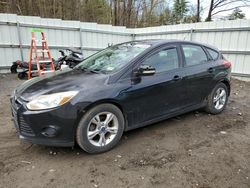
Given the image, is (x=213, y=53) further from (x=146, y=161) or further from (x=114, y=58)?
(x=146, y=161)

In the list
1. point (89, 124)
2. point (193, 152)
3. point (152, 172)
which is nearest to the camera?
point (152, 172)

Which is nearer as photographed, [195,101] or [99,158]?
[99,158]

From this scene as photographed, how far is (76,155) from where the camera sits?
2.88 meters

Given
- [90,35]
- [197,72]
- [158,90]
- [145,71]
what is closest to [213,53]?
[197,72]

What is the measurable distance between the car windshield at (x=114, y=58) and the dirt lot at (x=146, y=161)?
116 cm

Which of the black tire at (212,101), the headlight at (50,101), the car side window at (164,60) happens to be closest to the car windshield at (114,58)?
the car side window at (164,60)

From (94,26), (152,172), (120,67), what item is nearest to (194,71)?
(120,67)

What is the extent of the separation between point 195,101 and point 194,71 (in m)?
0.58

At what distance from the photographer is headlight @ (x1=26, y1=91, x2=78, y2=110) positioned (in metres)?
2.58

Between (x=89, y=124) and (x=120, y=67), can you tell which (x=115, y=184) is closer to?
(x=89, y=124)

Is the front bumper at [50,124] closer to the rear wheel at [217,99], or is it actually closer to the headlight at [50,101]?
the headlight at [50,101]

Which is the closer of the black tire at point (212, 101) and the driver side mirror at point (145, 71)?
the driver side mirror at point (145, 71)

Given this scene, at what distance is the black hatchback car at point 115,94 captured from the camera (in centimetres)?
262

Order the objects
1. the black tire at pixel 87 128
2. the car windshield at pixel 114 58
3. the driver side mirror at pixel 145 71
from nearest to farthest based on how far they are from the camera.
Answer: the black tire at pixel 87 128, the driver side mirror at pixel 145 71, the car windshield at pixel 114 58
